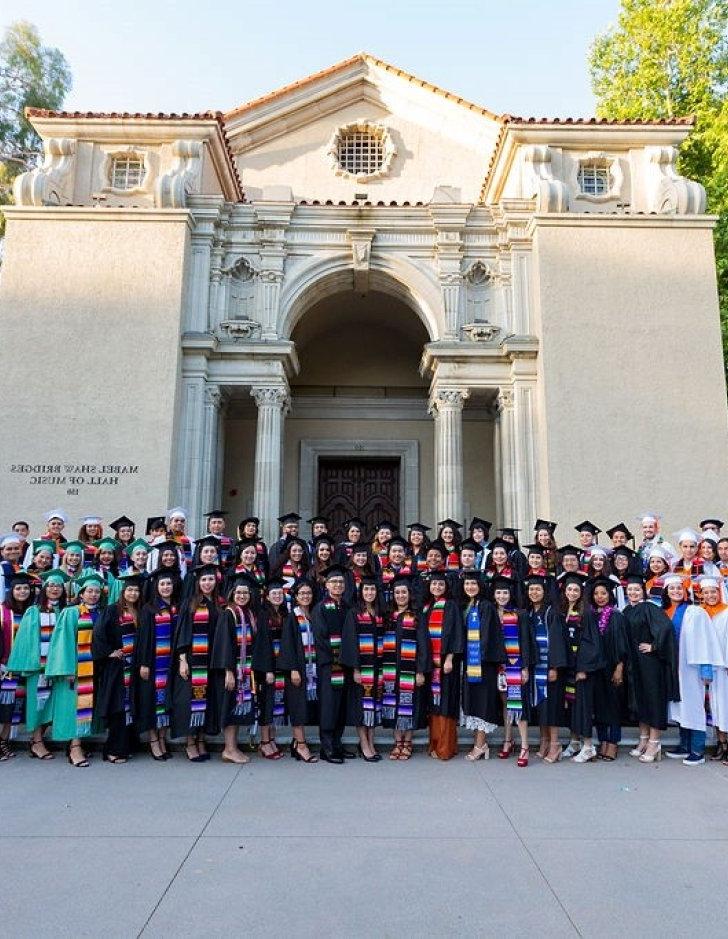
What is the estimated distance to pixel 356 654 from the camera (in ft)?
23.7

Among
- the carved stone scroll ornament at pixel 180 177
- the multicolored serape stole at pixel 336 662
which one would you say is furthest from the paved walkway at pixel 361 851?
the carved stone scroll ornament at pixel 180 177

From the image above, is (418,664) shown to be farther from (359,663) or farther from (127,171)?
(127,171)

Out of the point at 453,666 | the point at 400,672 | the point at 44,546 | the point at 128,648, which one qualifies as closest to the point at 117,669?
the point at 128,648

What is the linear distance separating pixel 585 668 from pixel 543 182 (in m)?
9.15

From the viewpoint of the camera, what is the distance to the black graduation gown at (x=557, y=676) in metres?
7.13

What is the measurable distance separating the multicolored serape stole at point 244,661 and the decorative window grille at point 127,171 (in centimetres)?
967

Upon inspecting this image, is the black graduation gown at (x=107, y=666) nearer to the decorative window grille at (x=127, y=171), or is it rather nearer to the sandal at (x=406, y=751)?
the sandal at (x=406, y=751)

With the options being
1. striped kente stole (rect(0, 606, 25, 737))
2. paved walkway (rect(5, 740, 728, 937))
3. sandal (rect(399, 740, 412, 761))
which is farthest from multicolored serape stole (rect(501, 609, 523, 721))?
striped kente stole (rect(0, 606, 25, 737))

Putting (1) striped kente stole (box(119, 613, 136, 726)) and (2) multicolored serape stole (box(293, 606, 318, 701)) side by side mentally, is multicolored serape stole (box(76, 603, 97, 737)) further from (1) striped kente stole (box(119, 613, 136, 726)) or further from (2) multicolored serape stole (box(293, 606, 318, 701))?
(2) multicolored serape stole (box(293, 606, 318, 701))

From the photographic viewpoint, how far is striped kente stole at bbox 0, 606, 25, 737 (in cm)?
711

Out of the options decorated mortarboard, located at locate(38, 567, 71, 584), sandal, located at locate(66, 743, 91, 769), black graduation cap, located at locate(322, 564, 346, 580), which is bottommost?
sandal, located at locate(66, 743, 91, 769)

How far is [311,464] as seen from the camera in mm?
15766

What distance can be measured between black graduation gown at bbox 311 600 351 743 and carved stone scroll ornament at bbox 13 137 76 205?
9649 mm

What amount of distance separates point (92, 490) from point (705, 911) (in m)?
10.1
